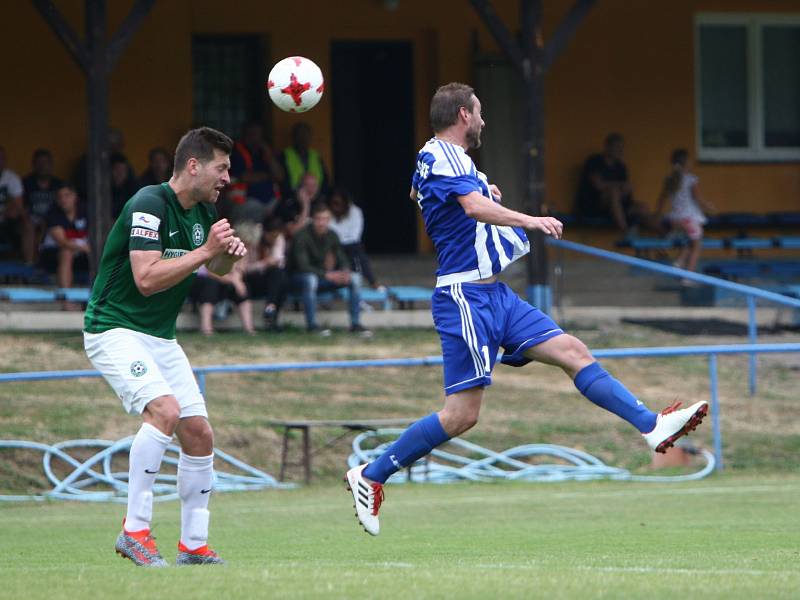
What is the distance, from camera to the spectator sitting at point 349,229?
63.4 feet

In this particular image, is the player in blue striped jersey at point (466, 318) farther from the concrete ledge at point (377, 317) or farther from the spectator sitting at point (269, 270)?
the spectator sitting at point (269, 270)

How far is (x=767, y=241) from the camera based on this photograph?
21.1 meters

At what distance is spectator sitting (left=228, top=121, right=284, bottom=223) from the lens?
64.0 ft

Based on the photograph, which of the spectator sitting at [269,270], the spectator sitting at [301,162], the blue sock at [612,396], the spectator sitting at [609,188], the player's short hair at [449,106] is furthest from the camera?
the spectator sitting at [609,188]

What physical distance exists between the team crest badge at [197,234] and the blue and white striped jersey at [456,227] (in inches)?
45.7

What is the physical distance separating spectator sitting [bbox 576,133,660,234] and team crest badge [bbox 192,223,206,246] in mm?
14307

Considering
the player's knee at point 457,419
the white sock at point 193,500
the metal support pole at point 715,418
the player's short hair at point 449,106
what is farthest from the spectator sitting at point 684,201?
the white sock at point 193,500

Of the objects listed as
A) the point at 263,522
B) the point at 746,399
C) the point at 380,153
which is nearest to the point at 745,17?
the point at 380,153

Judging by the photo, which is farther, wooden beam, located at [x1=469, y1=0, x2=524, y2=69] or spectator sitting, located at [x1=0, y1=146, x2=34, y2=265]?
spectator sitting, located at [x1=0, y1=146, x2=34, y2=265]

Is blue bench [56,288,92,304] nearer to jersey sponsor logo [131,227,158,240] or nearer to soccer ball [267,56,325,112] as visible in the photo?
soccer ball [267,56,325,112]

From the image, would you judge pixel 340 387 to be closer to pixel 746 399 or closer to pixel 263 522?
pixel 746 399

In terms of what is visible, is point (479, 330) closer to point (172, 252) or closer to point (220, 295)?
point (172, 252)

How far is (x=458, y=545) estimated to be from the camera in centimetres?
914

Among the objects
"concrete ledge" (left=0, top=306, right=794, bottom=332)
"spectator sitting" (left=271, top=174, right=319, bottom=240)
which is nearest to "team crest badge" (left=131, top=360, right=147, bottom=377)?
"concrete ledge" (left=0, top=306, right=794, bottom=332)
